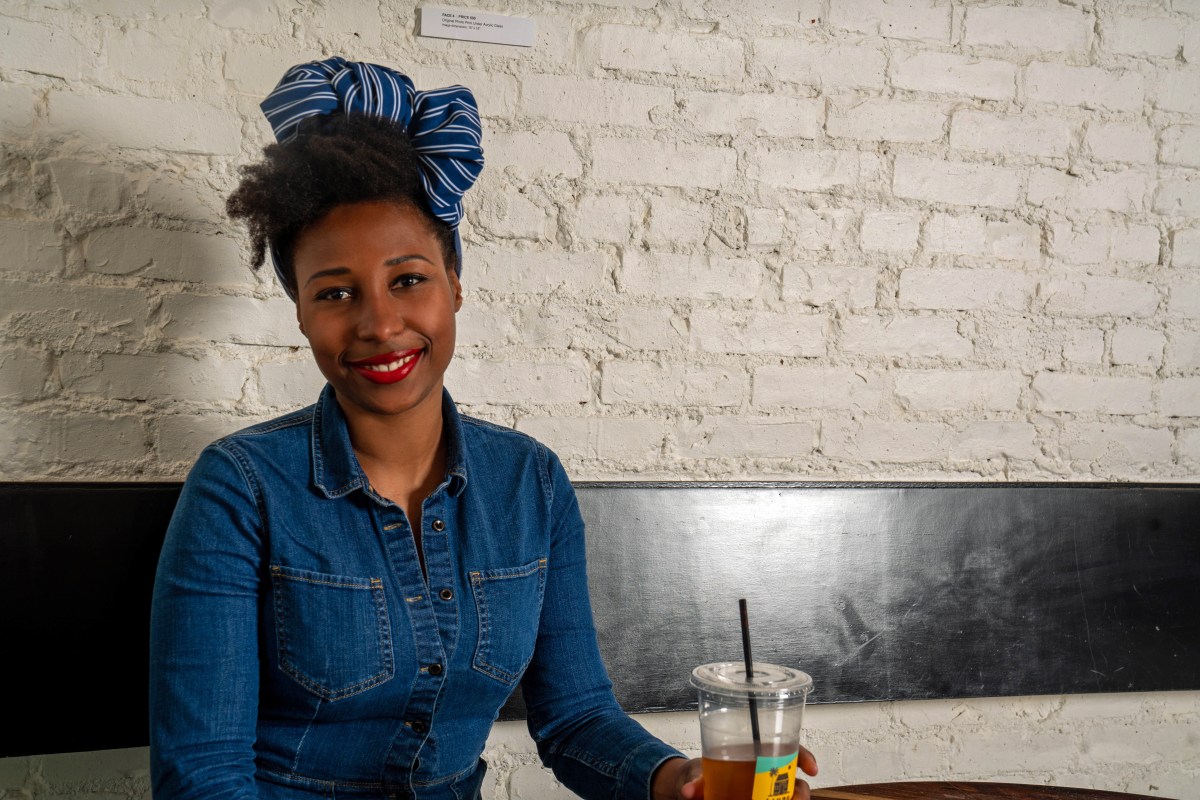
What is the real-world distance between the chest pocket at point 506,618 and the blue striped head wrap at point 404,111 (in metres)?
0.47

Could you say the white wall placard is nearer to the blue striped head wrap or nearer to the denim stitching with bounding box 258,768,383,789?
the blue striped head wrap

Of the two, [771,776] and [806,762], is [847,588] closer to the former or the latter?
[806,762]

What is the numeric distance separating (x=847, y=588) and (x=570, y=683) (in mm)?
625

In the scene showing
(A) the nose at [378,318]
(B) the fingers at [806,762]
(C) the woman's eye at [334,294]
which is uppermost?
(C) the woman's eye at [334,294]

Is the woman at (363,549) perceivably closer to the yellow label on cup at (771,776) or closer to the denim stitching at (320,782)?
the denim stitching at (320,782)

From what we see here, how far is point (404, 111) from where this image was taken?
1.30 metres

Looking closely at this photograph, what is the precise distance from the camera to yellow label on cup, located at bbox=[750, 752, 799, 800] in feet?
3.05

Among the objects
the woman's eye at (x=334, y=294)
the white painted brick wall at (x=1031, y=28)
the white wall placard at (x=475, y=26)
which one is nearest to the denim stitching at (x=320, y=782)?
the woman's eye at (x=334, y=294)

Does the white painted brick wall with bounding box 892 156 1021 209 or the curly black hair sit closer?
the curly black hair

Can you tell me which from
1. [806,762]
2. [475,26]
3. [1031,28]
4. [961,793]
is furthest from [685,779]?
[1031,28]

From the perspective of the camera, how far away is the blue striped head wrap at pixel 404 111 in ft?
4.10

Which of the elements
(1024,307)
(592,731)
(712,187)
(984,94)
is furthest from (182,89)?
(1024,307)

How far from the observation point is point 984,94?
1.82 m

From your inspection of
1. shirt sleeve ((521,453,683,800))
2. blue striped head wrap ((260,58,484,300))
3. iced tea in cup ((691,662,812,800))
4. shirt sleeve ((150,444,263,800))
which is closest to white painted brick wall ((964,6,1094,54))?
blue striped head wrap ((260,58,484,300))
